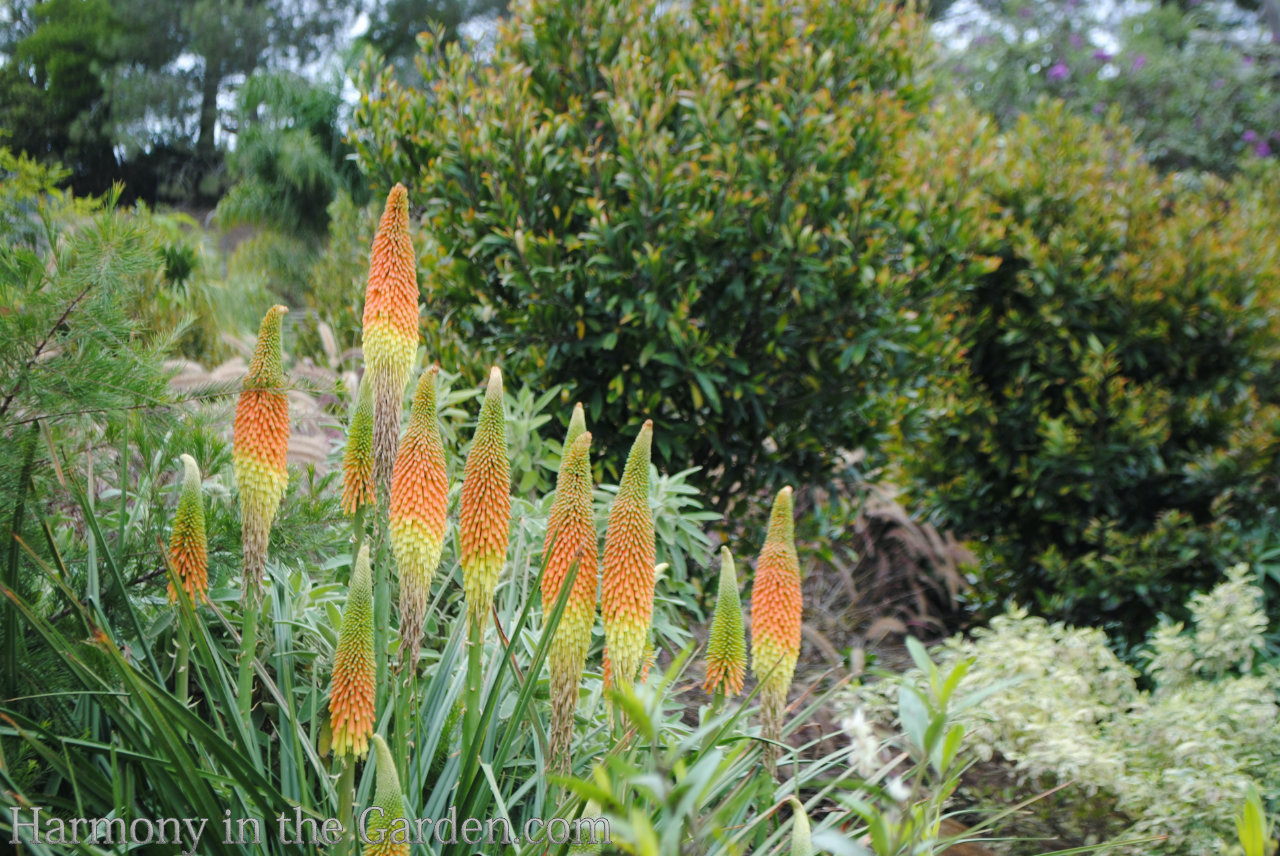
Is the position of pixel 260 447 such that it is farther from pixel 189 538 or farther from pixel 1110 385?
pixel 1110 385

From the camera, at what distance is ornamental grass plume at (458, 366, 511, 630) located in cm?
153

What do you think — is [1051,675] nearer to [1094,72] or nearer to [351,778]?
[351,778]

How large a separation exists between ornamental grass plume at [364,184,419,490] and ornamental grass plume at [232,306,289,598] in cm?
17

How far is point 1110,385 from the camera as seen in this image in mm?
4656

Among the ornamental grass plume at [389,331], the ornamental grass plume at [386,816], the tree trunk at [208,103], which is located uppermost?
the tree trunk at [208,103]

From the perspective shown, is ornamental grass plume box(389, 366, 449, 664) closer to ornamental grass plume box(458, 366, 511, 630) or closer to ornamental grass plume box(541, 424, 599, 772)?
ornamental grass plume box(458, 366, 511, 630)

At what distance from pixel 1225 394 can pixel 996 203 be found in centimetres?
171

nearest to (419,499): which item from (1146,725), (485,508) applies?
(485,508)

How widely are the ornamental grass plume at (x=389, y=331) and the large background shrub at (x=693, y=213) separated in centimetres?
198

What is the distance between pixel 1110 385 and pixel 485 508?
4.24 m

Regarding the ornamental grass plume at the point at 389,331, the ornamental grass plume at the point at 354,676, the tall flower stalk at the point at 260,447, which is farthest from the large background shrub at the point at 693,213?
the ornamental grass plume at the point at 354,676

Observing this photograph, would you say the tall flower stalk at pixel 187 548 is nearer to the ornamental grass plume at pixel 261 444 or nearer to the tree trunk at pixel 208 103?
the ornamental grass plume at pixel 261 444

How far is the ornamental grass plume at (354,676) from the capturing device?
4.53 ft

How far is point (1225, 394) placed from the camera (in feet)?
16.1
